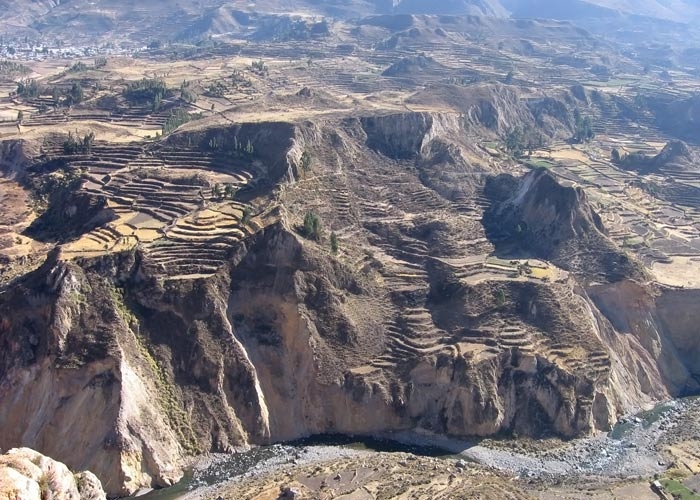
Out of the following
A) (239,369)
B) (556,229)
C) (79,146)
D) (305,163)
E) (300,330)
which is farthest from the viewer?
(79,146)

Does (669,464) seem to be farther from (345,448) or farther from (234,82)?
(234,82)

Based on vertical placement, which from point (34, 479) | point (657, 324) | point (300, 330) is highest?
point (34, 479)

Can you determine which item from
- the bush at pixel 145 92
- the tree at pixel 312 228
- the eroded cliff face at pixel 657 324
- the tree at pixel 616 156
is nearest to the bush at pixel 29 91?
the bush at pixel 145 92

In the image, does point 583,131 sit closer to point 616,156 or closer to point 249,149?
point 616,156

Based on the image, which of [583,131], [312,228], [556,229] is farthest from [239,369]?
[583,131]

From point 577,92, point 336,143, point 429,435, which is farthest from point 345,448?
point 577,92

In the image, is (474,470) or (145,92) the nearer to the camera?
(474,470)
